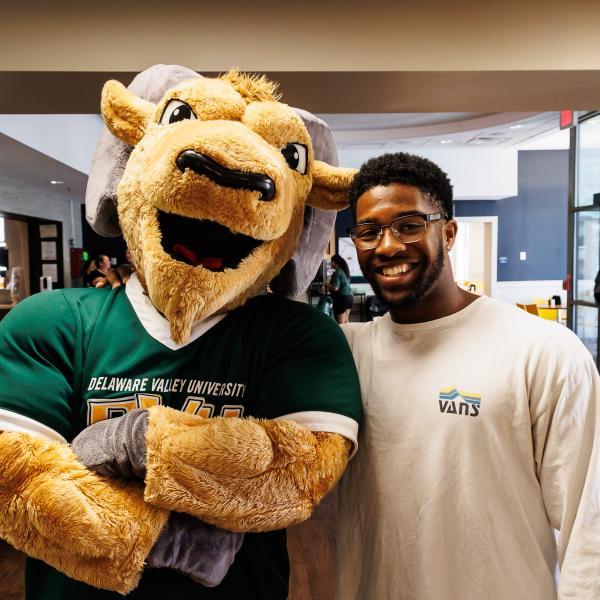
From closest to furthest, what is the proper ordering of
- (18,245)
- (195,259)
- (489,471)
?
(195,259), (489,471), (18,245)

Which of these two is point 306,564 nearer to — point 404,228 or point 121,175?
point 404,228

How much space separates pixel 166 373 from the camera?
975 mm

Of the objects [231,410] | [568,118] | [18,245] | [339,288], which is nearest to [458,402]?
[231,410]

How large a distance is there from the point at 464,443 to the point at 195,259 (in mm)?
681

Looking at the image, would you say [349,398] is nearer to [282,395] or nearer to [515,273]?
[282,395]

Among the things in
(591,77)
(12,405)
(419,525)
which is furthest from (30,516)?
(591,77)

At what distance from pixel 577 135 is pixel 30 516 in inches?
247

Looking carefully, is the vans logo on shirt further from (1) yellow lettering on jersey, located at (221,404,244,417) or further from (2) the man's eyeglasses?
(1) yellow lettering on jersey, located at (221,404,244,417)

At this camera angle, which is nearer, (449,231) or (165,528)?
(165,528)

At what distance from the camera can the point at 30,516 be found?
81 cm

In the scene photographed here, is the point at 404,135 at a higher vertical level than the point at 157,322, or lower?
higher

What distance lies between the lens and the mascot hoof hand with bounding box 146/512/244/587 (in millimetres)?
863

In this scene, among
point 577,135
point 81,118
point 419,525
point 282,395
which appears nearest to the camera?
point 282,395

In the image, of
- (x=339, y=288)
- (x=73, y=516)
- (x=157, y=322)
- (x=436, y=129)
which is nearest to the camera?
(x=73, y=516)
